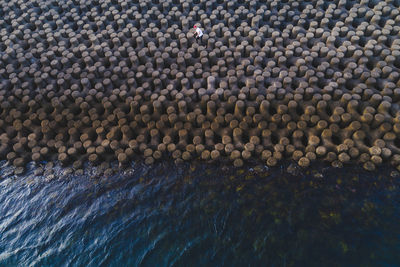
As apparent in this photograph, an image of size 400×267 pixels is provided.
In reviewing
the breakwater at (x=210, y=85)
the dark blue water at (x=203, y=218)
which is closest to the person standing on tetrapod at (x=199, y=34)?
the breakwater at (x=210, y=85)

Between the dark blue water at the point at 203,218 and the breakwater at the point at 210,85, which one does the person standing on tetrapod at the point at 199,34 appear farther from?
the dark blue water at the point at 203,218

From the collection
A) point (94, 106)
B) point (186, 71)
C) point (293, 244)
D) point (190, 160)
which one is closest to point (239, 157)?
point (190, 160)

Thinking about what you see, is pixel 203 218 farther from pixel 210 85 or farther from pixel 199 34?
pixel 199 34

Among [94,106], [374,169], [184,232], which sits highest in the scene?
[94,106]

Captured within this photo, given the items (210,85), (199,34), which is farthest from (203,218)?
(199,34)

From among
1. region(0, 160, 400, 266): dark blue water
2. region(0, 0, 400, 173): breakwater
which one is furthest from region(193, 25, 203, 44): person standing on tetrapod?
region(0, 160, 400, 266): dark blue water

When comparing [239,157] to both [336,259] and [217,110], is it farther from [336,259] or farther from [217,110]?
[336,259]
